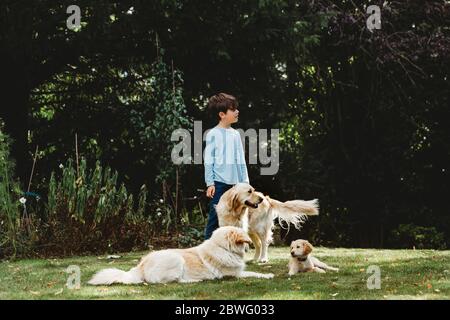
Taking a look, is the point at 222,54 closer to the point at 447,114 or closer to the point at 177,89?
the point at 177,89

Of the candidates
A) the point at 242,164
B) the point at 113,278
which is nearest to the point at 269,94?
the point at 242,164

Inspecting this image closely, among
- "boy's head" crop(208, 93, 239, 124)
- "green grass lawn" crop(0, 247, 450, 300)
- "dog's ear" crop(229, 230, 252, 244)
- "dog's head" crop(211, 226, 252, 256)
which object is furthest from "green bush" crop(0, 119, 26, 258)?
"dog's ear" crop(229, 230, 252, 244)

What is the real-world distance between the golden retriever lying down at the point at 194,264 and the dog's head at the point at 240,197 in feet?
2.62

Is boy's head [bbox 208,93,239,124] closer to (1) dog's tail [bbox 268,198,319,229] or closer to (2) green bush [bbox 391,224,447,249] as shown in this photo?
(1) dog's tail [bbox 268,198,319,229]

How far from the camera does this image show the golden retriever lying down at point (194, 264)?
6.74m

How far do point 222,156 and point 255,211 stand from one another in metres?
0.92

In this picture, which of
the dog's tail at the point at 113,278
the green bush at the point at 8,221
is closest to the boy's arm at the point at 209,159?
the dog's tail at the point at 113,278

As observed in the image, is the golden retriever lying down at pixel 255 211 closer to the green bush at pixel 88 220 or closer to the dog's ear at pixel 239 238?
the dog's ear at pixel 239 238

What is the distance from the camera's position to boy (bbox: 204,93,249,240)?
784cm

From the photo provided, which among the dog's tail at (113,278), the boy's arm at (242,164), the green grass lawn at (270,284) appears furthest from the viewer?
the boy's arm at (242,164)
